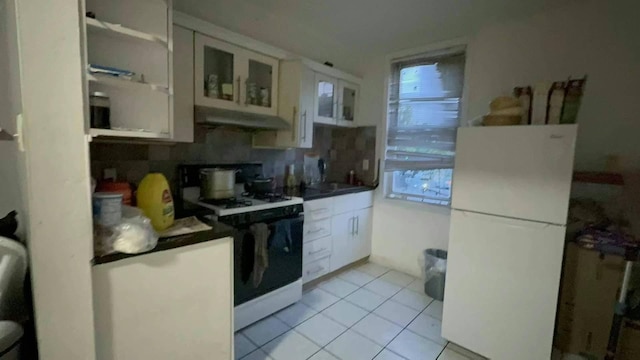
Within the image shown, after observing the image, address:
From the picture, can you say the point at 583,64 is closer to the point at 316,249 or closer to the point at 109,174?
the point at 316,249

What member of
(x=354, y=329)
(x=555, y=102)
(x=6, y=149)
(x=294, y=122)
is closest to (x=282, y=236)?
(x=354, y=329)

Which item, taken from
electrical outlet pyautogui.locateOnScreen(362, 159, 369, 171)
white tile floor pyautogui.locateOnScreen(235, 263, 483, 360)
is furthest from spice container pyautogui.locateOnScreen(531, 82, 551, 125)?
electrical outlet pyautogui.locateOnScreen(362, 159, 369, 171)

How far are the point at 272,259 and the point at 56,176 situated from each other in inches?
54.6

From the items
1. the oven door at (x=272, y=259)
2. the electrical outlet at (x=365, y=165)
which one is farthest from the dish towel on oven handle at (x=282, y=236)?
the electrical outlet at (x=365, y=165)

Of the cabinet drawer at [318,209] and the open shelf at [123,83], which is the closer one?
the open shelf at [123,83]

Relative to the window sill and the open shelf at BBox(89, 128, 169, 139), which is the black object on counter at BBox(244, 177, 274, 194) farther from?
the window sill

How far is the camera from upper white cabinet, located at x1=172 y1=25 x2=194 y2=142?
1.74m

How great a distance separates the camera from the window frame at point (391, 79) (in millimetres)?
2496

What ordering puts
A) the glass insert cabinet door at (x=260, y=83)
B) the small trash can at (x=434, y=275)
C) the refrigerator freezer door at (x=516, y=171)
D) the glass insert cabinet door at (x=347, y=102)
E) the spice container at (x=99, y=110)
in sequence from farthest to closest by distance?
the glass insert cabinet door at (x=347, y=102)
the small trash can at (x=434, y=275)
the glass insert cabinet door at (x=260, y=83)
the refrigerator freezer door at (x=516, y=171)
the spice container at (x=99, y=110)

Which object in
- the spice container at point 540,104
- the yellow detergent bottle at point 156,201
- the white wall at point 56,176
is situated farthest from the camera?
the spice container at point 540,104

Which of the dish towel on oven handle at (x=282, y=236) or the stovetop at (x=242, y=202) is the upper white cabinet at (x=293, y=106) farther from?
the dish towel on oven handle at (x=282, y=236)

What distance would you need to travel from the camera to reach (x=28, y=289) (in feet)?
3.30

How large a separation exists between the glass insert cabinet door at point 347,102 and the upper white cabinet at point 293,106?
1.56 ft

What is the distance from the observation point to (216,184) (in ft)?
6.66
